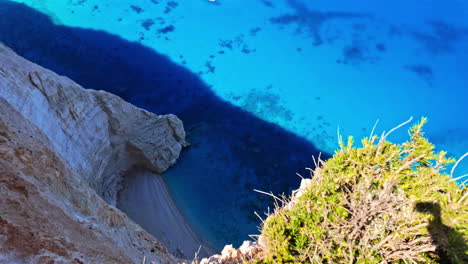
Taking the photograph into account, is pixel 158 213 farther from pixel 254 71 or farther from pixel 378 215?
pixel 254 71

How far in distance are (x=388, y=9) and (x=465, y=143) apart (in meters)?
12.8

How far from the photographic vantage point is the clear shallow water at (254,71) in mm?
18750

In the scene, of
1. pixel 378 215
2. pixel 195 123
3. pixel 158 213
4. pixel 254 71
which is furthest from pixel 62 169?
pixel 254 71

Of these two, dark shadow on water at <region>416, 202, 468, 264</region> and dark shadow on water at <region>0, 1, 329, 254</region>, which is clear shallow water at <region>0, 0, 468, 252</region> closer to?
dark shadow on water at <region>0, 1, 329, 254</region>

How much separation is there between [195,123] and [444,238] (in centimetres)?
1666

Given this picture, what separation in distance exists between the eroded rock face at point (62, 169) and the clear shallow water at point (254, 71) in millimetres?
5146

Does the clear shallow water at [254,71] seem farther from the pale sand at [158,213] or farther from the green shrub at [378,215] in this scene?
the green shrub at [378,215]

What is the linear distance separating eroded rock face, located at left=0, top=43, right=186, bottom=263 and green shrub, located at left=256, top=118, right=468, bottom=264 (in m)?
3.71

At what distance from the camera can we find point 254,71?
2359 cm

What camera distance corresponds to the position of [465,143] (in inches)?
770

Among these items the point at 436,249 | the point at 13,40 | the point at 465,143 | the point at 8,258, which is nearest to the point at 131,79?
the point at 13,40

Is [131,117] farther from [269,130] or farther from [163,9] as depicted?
[163,9]

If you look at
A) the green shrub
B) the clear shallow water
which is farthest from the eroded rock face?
the clear shallow water

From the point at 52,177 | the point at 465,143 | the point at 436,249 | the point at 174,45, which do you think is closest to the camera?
the point at 436,249
